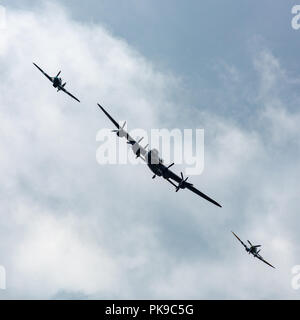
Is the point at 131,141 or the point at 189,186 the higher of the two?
the point at 131,141

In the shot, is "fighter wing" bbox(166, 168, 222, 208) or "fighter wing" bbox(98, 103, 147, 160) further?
"fighter wing" bbox(166, 168, 222, 208)

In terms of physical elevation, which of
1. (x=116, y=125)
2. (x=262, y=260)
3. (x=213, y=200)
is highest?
(x=116, y=125)

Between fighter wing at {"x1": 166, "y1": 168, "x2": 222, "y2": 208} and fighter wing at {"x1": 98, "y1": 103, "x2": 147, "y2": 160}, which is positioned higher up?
fighter wing at {"x1": 98, "y1": 103, "x2": 147, "y2": 160}

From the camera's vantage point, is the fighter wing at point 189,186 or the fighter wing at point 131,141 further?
the fighter wing at point 189,186

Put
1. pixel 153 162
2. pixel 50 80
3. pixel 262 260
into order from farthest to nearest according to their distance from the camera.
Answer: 1. pixel 262 260
2. pixel 50 80
3. pixel 153 162

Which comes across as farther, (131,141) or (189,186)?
(189,186)

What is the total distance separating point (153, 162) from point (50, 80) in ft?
96.4

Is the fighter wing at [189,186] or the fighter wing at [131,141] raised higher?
the fighter wing at [131,141]
